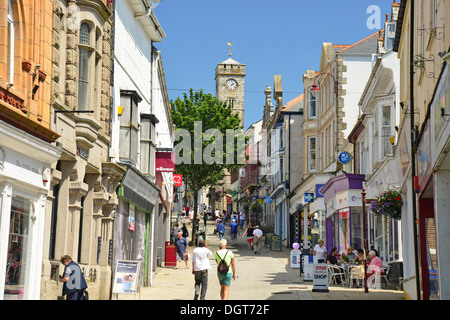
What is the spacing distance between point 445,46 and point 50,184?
842 centimetres

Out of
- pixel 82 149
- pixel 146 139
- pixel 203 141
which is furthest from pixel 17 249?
pixel 203 141

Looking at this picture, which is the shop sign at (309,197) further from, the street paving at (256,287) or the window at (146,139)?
the window at (146,139)

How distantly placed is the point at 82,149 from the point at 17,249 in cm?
425

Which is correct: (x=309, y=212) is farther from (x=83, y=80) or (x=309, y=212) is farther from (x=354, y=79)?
(x=83, y=80)

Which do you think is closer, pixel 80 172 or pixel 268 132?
pixel 80 172

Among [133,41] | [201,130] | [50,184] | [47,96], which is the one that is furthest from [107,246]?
[201,130]

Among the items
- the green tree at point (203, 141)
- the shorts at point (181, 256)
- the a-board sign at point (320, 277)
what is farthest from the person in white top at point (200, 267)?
the green tree at point (203, 141)

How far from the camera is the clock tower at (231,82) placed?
13825 centimetres

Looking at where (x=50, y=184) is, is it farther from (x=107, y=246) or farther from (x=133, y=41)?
(x=133, y=41)

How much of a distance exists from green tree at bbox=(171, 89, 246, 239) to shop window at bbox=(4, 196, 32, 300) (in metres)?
30.0

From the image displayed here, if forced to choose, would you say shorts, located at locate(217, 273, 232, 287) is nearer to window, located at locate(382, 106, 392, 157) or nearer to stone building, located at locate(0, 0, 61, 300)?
stone building, located at locate(0, 0, 61, 300)

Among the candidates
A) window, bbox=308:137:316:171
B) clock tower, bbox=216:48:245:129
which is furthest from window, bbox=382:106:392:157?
clock tower, bbox=216:48:245:129

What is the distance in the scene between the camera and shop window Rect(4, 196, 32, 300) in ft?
42.3

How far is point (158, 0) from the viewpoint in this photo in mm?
25516
